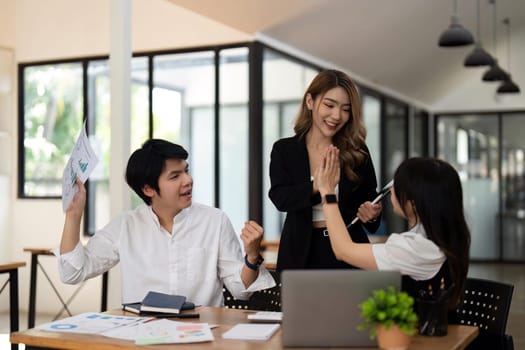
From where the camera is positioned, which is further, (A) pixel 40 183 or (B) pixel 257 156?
(A) pixel 40 183

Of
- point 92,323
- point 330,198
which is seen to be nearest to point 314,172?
point 330,198

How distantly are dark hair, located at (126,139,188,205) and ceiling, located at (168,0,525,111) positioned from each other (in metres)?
3.48

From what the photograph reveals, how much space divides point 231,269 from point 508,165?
11.1 m

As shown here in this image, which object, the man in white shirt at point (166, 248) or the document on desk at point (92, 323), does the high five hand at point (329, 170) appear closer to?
the man in white shirt at point (166, 248)

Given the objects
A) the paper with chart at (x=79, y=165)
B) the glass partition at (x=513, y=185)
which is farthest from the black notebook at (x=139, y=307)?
the glass partition at (x=513, y=185)

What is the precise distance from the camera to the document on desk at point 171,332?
77.4 inches

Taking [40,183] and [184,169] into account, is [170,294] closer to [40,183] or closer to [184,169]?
[184,169]

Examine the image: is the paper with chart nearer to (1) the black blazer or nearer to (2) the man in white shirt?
(2) the man in white shirt

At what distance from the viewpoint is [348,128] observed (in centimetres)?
283

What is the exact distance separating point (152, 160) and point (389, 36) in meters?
6.39

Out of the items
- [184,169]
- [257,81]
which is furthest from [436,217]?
[257,81]

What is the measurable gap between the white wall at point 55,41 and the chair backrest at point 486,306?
477cm

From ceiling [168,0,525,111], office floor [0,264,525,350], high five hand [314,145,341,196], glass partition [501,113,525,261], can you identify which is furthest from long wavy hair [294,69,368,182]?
glass partition [501,113,525,261]

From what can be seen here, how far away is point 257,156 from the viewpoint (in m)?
6.80
